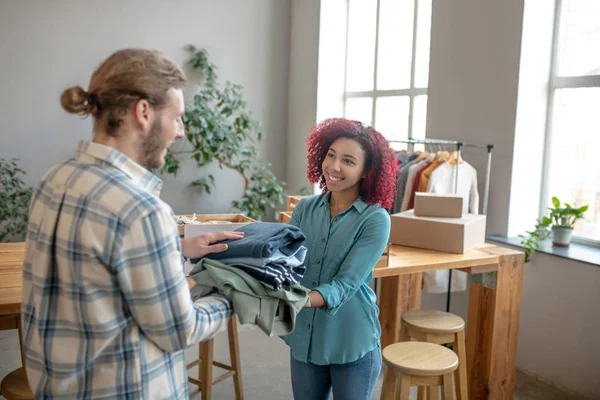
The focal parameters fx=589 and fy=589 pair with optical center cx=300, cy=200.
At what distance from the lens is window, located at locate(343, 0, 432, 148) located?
459cm

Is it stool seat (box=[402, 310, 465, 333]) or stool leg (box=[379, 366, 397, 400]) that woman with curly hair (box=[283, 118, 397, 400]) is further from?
stool seat (box=[402, 310, 465, 333])

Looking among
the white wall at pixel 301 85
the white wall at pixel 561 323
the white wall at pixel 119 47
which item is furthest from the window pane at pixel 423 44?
the white wall at pixel 561 323

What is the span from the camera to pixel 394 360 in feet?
7.03

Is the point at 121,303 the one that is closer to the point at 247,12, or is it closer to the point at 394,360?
the point at 394,360

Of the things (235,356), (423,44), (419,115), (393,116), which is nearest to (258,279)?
(235,356)

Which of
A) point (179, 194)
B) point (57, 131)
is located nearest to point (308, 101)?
point (179, 194)

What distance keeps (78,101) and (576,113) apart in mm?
3148

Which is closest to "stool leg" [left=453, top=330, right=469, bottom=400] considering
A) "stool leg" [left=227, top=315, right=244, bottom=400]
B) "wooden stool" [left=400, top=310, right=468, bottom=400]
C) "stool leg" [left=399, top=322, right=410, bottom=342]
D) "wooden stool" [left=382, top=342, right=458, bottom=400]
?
"wooden stool" [left=400, top=310, right=468, bottom=400]

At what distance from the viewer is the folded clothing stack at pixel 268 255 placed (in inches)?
52.7

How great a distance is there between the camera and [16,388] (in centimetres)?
190

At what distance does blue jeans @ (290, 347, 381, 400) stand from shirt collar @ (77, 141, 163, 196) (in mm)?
1001

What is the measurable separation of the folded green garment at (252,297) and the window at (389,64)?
309 centimetres

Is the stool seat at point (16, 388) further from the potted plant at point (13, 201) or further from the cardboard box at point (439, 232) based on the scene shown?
the potted plant at point (13, 201)

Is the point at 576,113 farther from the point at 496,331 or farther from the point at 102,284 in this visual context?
the point at 102,284
